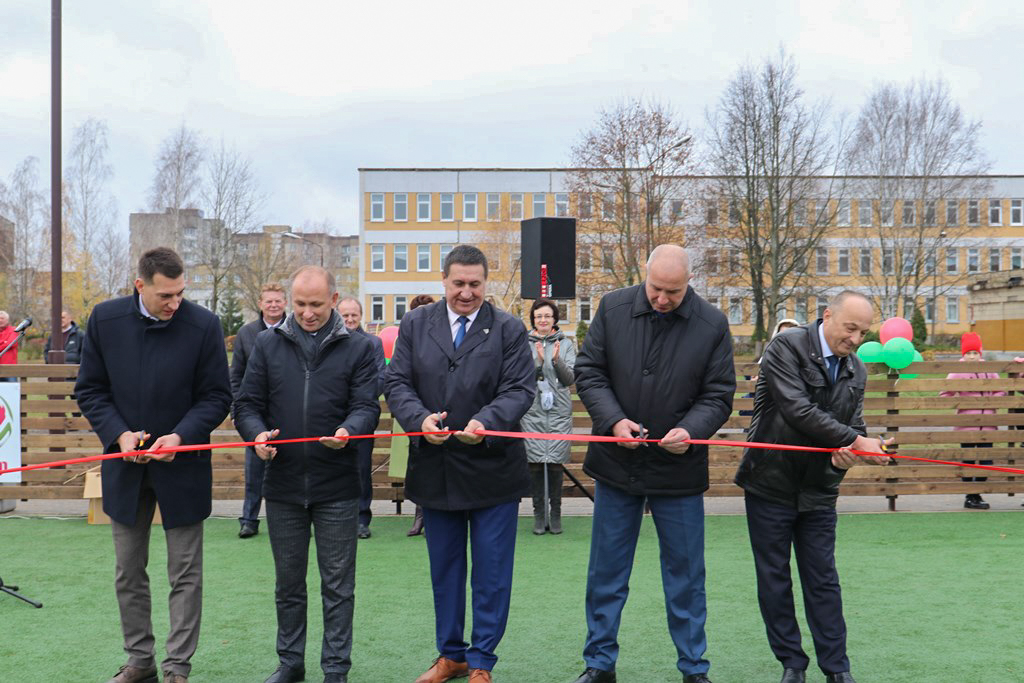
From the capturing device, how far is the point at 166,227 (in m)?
48.4

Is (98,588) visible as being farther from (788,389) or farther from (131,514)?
(788,389)

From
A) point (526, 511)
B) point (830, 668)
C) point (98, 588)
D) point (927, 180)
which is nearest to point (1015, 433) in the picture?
point (526, 511)

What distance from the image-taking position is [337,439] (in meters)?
4.34

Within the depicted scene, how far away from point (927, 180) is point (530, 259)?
153 feet

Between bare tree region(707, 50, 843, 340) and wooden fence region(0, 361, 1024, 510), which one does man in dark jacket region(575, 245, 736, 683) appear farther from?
bare tree region(707, 50, 843, 340)

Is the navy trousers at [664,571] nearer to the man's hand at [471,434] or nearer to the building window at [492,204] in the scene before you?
the man's hand at [471,434]

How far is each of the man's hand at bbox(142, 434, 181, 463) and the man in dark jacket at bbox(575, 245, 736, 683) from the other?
195 cm

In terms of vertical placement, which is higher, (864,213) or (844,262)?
(864,213)

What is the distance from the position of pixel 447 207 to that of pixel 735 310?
20.3 metres

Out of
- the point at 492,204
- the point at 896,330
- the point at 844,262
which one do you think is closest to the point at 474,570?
the point at 896,330

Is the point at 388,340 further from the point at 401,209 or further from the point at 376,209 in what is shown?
the point at 376,209

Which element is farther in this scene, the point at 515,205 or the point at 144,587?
the point at 515,205

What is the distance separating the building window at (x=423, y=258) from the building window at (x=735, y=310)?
20.4 m

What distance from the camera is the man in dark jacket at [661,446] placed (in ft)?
14.4
